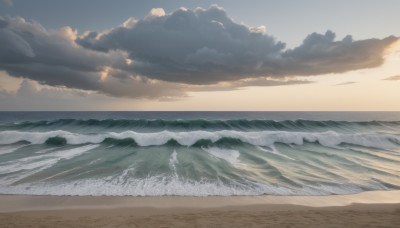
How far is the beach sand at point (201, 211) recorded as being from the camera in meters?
6.27

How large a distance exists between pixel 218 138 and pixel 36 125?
25424 millimetres

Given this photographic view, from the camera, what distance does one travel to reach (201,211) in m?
7.18

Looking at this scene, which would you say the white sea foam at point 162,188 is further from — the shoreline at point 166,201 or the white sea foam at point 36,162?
the white sea foam at point 36,162

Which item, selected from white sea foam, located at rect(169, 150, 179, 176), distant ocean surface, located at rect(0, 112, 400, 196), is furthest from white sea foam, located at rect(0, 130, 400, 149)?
white sea foam, located at rect(169, 150, 179, 176)

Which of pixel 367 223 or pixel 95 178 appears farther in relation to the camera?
pixel 95 178

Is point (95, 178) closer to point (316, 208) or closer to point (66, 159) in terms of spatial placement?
point (66, 159)

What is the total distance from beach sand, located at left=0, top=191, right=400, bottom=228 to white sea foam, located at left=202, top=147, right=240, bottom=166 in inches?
225

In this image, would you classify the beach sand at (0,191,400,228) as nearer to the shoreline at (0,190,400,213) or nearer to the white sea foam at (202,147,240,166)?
the shoreline at (0,190,400,213)

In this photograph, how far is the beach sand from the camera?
6.27 metres

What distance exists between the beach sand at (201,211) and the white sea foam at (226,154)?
5714 mm

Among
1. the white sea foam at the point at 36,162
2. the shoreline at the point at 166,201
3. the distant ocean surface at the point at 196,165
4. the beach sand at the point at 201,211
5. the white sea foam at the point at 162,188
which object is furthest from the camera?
the white sea foam at the point at 36,162

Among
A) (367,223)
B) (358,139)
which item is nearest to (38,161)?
(367,223)

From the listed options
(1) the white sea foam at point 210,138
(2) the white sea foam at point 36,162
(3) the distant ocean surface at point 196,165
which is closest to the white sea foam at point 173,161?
(3) the distant ocean surface at point 196,165

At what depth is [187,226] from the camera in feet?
19.8
